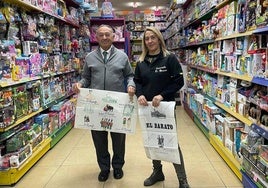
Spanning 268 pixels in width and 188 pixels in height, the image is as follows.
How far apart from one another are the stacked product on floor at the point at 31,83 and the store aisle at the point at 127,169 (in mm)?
192

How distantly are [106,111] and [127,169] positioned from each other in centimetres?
84

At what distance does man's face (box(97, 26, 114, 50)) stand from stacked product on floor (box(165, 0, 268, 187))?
1285mm

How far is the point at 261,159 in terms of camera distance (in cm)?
214

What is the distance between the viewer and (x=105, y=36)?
260 cm

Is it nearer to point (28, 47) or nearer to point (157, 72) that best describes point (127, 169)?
point (157, 72)

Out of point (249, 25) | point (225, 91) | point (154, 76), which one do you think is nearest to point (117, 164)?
point (154, 76)

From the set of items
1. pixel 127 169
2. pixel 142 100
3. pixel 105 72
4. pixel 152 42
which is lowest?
pixel 127 169

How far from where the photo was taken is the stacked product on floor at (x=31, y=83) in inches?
108

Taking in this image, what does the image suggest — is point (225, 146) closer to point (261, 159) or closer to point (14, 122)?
point (261, 159)

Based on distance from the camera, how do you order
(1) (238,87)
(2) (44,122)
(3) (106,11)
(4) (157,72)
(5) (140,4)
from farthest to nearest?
1. (5) (140,4)
2. (3) (106,11)
3. (2) (44,122)
4. (1) (238,87)
5. (4) (157,72)

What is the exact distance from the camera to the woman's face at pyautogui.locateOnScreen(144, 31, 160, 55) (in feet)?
7.63

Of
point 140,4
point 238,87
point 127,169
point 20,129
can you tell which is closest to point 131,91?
point 127,169

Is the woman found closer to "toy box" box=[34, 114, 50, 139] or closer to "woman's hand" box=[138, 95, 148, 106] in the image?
"woman's hand" box=[138, 95, 148, 106]

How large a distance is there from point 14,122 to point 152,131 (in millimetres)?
1449
